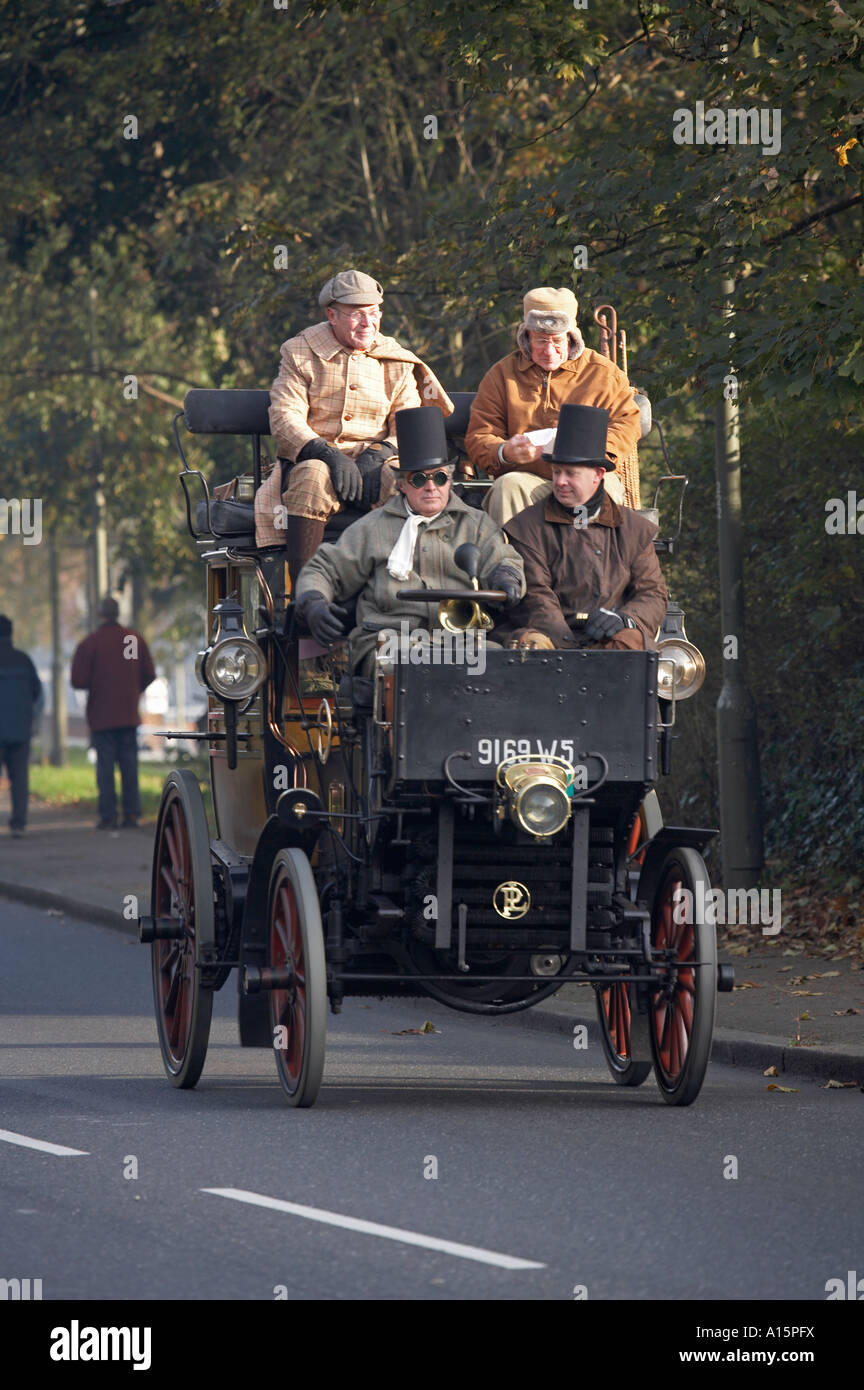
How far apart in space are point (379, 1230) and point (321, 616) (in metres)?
2.89

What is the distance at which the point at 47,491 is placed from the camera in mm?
33688

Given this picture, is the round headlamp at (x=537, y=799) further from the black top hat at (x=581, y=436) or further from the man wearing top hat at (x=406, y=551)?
the black top hat at (x=581, y=436)

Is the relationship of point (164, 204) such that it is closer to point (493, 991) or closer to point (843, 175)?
point (843, 175)

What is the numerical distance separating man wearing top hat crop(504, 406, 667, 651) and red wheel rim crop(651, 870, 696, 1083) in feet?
3.36

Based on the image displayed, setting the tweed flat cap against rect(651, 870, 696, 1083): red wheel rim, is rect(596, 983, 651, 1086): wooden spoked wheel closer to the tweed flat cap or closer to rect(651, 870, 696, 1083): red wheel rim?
rect(651, 870, 696, 1083): red wheel rim

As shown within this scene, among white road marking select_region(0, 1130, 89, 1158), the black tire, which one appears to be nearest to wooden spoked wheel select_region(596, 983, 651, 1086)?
the black tire

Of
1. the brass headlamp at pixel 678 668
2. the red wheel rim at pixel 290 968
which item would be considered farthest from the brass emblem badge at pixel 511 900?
the brass headlamp at pixel 678 668

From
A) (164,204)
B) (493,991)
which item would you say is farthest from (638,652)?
(164,204)

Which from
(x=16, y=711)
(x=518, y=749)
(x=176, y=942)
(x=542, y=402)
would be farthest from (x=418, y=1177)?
(x=16, y=711)

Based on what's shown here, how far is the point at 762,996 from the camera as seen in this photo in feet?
39.0

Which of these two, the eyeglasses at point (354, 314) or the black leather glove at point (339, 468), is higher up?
the eyeglasses at point (354, 314)

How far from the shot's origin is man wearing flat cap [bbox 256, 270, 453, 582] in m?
9.78

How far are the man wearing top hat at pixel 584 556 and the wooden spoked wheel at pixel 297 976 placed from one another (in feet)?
4.33

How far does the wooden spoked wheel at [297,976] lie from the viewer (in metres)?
8.62
